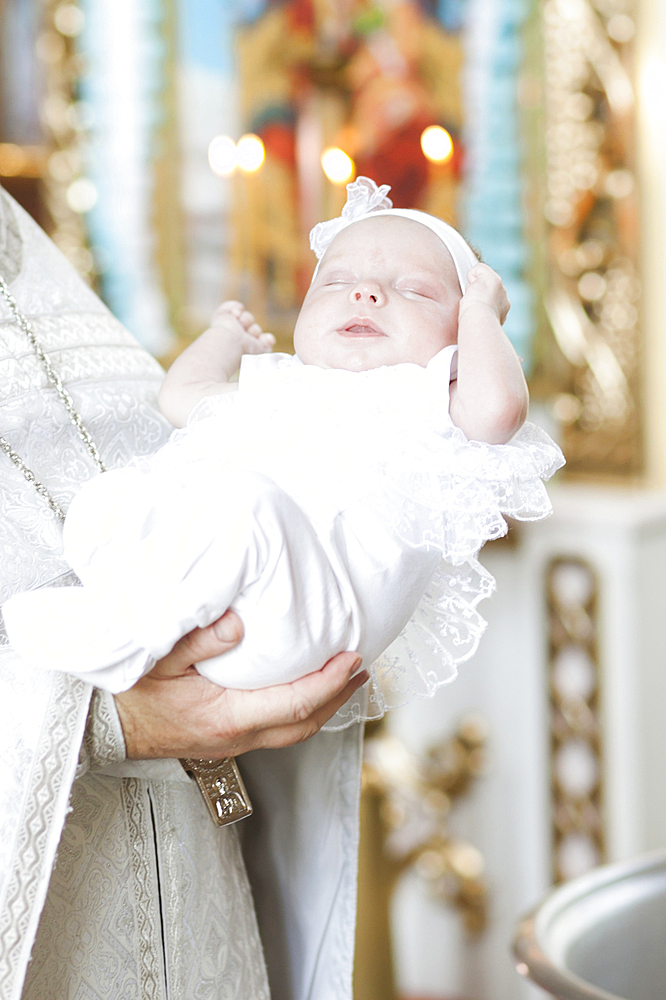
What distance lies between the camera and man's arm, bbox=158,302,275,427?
1.23 metres

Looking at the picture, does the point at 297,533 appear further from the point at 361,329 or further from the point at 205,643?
the point at 361,329

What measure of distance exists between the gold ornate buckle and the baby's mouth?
0.49 metres

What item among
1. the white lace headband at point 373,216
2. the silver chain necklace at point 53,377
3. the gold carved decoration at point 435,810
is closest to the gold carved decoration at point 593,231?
the gold carved decoration at point 435,810

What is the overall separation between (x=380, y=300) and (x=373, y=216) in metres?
0.16

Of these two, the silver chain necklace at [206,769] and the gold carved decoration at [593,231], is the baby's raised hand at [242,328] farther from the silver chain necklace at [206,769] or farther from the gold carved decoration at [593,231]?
the gold carved decoration at [593,231]

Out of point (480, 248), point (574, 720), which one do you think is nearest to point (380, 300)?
point (480, 248)

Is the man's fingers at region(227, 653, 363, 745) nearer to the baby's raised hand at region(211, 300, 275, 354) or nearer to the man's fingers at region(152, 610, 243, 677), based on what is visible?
the man's fingers at region(152, 610, 243, 677)

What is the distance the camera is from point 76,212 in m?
2.74

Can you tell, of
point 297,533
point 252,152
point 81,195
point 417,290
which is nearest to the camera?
point 297,533

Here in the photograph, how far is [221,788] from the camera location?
1.16m

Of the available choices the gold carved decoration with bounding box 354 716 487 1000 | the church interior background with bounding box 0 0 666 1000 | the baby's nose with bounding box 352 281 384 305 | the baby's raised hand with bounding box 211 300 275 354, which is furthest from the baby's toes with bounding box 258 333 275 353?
the gold carved decoration with bounding box 354 716 487 1000

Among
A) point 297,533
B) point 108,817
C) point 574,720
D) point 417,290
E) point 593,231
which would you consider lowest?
point 574,720

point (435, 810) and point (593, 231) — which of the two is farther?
point (593, 231)

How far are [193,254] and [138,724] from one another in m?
2.03
